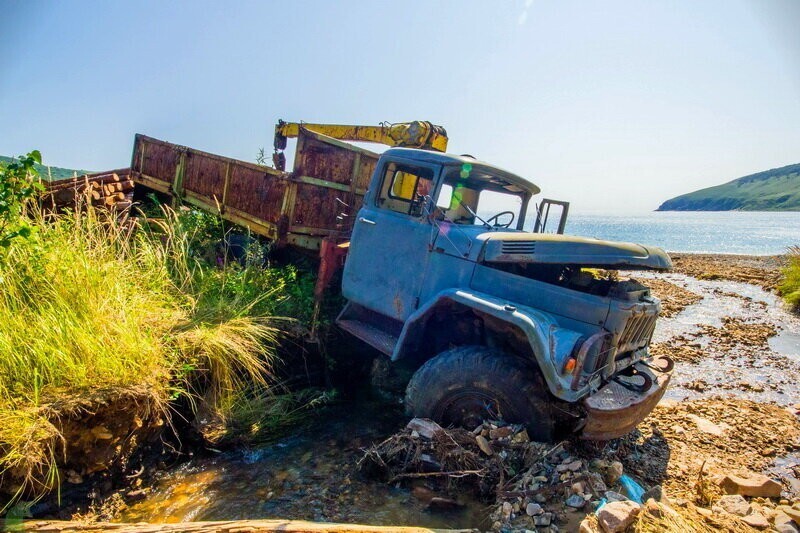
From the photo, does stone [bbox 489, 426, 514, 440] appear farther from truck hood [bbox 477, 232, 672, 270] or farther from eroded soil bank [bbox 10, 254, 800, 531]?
truck hood [bbox 477, 232, 672, 270]

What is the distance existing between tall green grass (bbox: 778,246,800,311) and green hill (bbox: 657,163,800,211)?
116 m

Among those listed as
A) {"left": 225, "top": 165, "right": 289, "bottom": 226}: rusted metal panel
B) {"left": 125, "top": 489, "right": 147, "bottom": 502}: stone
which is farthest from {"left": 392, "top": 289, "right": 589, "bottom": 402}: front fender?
{"left": 225, "top": 165, "right": 289, "bottom": 226}: rusted metal panel

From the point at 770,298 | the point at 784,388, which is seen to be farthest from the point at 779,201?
the point at 784,388

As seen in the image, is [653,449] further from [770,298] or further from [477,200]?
[770,298]

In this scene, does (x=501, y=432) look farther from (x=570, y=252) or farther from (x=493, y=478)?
(x=570, y=252)

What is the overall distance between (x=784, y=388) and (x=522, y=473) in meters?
4.85

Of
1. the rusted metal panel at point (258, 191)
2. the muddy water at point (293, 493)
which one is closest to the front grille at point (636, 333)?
the muddy water at point (293, 493)

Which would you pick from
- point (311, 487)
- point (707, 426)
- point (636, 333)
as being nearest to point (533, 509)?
point (311, 487)

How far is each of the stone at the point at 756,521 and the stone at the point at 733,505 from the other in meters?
0.07

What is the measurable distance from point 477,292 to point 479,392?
764mm

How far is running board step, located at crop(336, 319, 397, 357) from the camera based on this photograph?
3.93 meters

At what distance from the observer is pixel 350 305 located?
14.7 feet

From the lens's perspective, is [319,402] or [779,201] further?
[779,201]

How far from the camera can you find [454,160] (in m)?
3.77
